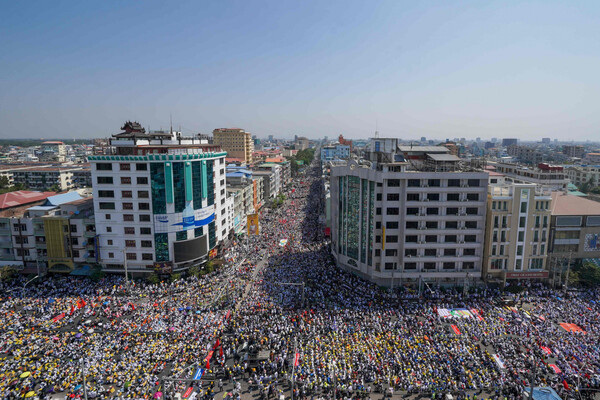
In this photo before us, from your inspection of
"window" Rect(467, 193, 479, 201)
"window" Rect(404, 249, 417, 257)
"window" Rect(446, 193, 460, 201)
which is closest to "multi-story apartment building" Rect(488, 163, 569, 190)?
"window" Rect(467, 193, 479, 201)

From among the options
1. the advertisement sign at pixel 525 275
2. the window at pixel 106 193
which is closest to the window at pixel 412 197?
the advertisement sign at pixel 525 275

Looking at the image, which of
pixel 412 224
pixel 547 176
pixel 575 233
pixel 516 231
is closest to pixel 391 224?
pixel 412 224

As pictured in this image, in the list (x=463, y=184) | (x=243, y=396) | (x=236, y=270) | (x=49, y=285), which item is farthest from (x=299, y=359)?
(x=49, y=285)

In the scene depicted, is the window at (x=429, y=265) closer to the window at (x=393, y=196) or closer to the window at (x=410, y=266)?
the window at (x=410, y=266)

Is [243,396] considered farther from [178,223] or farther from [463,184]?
[463,184]

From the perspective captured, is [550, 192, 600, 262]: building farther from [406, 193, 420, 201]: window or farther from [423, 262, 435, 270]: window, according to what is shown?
[406, 193, 420, 201]: window

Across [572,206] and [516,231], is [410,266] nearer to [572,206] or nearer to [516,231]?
[516,231]
